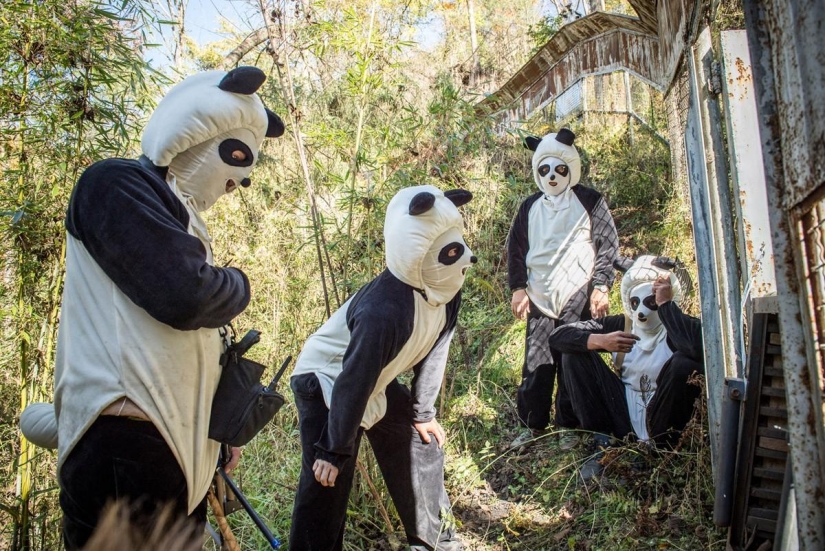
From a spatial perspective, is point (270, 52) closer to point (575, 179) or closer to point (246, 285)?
point (246, 285)

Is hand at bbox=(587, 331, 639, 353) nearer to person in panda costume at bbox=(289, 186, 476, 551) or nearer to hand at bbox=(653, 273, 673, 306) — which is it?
hand at bbox=(653, 273, 673, 306)

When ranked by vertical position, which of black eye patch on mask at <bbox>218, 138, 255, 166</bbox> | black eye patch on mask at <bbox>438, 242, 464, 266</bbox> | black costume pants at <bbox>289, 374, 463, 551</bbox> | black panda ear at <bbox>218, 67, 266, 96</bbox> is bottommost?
black costume pants at <bbox>289, 374, 463, 551</bbox>

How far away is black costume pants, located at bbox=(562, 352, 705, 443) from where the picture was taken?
11.6 feet

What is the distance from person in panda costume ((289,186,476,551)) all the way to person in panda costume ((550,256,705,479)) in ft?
4.05

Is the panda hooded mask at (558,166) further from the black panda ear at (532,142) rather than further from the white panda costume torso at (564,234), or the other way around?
Result: the black panda ear at (532,142)

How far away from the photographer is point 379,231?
368 cm

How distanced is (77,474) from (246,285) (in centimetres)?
66

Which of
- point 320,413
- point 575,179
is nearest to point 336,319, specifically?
point 320,413

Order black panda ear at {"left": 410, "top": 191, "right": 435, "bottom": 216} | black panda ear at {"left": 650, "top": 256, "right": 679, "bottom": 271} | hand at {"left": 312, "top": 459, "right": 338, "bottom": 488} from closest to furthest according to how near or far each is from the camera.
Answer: hand at {"left": 312, "top": 459, "right": 338, "bottom": 488}, black panda ear at {"left": 410, "top": 191, "right": 435, "bottom": 216}, black panda ear at {"left": 650, "top": 256, "right": 679, "bottom": 271}

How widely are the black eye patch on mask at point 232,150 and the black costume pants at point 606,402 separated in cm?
264

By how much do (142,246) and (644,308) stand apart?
307cm

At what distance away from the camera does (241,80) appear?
6.48 ft

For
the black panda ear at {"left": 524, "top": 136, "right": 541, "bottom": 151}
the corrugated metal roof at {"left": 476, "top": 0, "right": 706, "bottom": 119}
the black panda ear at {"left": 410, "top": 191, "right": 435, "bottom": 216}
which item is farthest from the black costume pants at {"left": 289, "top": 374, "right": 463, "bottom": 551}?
the black panda ear at {"left": 524, "top": 136, "right": 541, "bottom": 151}

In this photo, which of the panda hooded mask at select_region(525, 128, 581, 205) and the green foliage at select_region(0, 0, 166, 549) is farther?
the panda hooded mask at select_region(525, 128, 581, 205)
